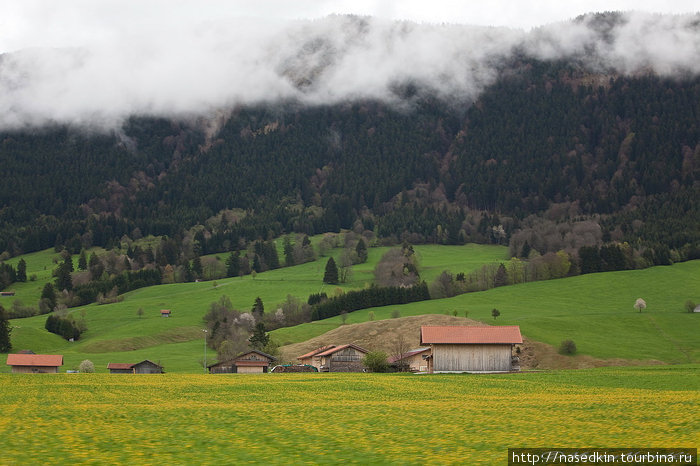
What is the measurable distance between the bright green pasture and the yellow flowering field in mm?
69451

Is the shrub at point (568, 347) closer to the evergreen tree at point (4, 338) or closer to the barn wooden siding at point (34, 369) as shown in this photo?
the barn wooden siding at point (34, 369)

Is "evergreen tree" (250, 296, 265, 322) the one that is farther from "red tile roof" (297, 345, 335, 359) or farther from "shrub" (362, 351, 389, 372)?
"shrub" (362, 351, 389, 372)

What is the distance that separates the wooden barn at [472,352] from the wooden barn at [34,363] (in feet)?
212

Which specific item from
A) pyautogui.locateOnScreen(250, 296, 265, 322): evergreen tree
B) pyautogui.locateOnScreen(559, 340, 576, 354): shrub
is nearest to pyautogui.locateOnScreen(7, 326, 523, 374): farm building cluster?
pyautogui.locateOnScreen(559, 340, 576, 354): shrub

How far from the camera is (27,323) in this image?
19050 centimetres

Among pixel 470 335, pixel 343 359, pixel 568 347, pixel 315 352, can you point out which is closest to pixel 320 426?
pixel 470 335

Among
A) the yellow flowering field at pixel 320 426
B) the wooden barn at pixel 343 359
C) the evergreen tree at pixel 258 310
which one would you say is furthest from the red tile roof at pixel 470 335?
the evergreen tree at pixel 258 310

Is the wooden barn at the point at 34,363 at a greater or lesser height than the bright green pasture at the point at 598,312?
lesser

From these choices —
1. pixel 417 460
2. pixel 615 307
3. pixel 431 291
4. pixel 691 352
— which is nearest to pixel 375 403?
pixel 417 460

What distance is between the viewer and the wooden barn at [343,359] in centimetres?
12450

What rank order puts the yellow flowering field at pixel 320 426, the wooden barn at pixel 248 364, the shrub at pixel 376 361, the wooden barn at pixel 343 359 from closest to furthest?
the yellow flowering field at pixel 320 426 → the shrub at pixel 376 361 → the wooden barn at pixel 343 359 → the wooden barn at pixel 248 364

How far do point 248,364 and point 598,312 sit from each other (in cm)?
7752

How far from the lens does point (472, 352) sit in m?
102

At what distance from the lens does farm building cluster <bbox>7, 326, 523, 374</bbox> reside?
101m
